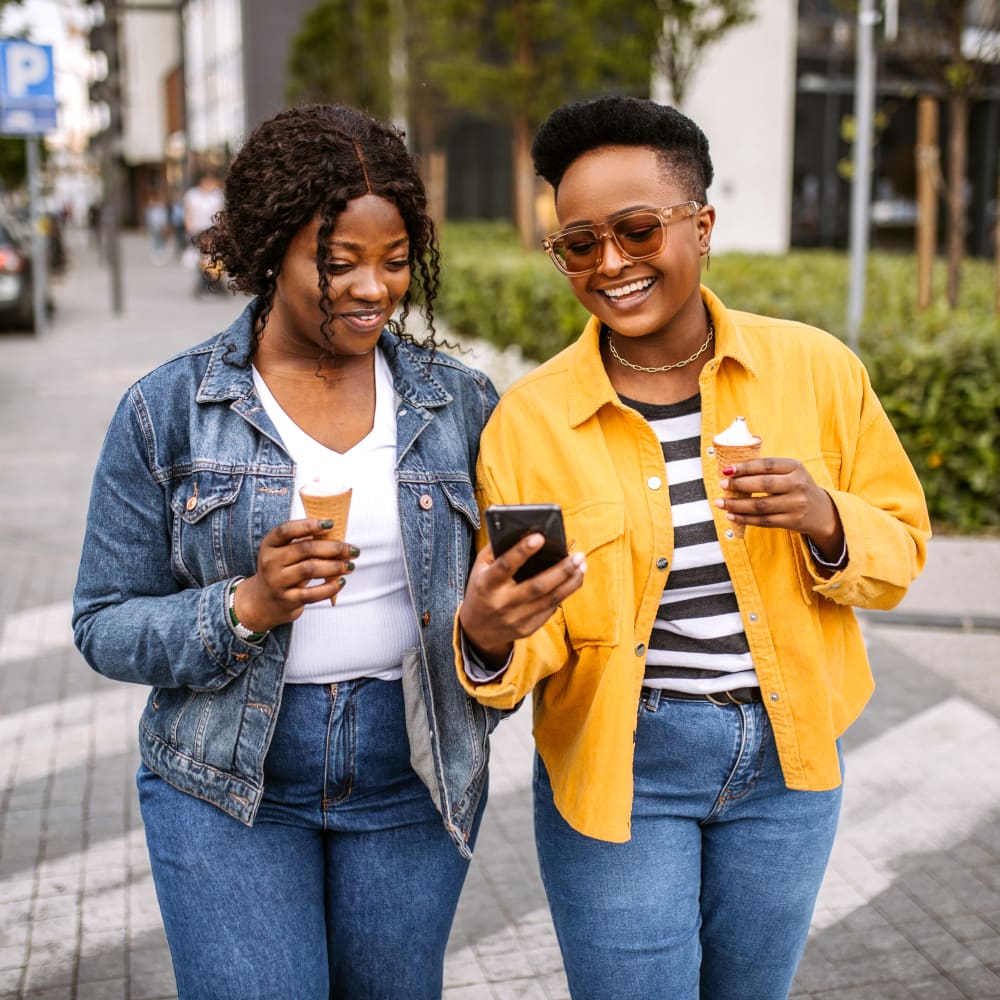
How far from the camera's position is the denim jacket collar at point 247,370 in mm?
2301

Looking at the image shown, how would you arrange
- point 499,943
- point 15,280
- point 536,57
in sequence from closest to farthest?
point 499,943, point 15,280, point 536,57

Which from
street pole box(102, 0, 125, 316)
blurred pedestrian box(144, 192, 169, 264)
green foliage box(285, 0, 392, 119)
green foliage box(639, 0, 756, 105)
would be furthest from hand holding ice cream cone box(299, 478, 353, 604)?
blurred pedestrian box(144, 192, 169, 264)

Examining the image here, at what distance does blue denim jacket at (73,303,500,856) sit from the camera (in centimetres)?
223

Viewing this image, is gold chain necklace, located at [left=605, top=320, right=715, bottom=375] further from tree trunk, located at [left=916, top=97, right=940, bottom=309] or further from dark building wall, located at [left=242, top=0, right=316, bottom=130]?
dark building wall, located at [left=242, top=0, right=316, bottom=130]

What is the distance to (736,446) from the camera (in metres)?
2.10

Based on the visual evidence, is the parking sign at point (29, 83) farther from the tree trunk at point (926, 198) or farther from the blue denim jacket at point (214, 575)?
the blue denim jacket at point (214, 575)

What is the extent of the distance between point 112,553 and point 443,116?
24.5m

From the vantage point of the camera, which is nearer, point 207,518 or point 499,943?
point 207,518

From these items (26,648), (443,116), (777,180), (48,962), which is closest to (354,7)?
(443,116)

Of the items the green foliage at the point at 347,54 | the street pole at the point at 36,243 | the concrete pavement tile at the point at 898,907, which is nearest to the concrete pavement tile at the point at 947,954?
the concrete pavement tile at the point at 898,907

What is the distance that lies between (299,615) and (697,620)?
0.69m

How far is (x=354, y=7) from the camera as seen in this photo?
2822 centimetres

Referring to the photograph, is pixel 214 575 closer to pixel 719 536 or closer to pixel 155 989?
pixel 719 536

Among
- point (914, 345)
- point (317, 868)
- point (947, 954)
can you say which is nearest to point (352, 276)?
point (317, 868)
